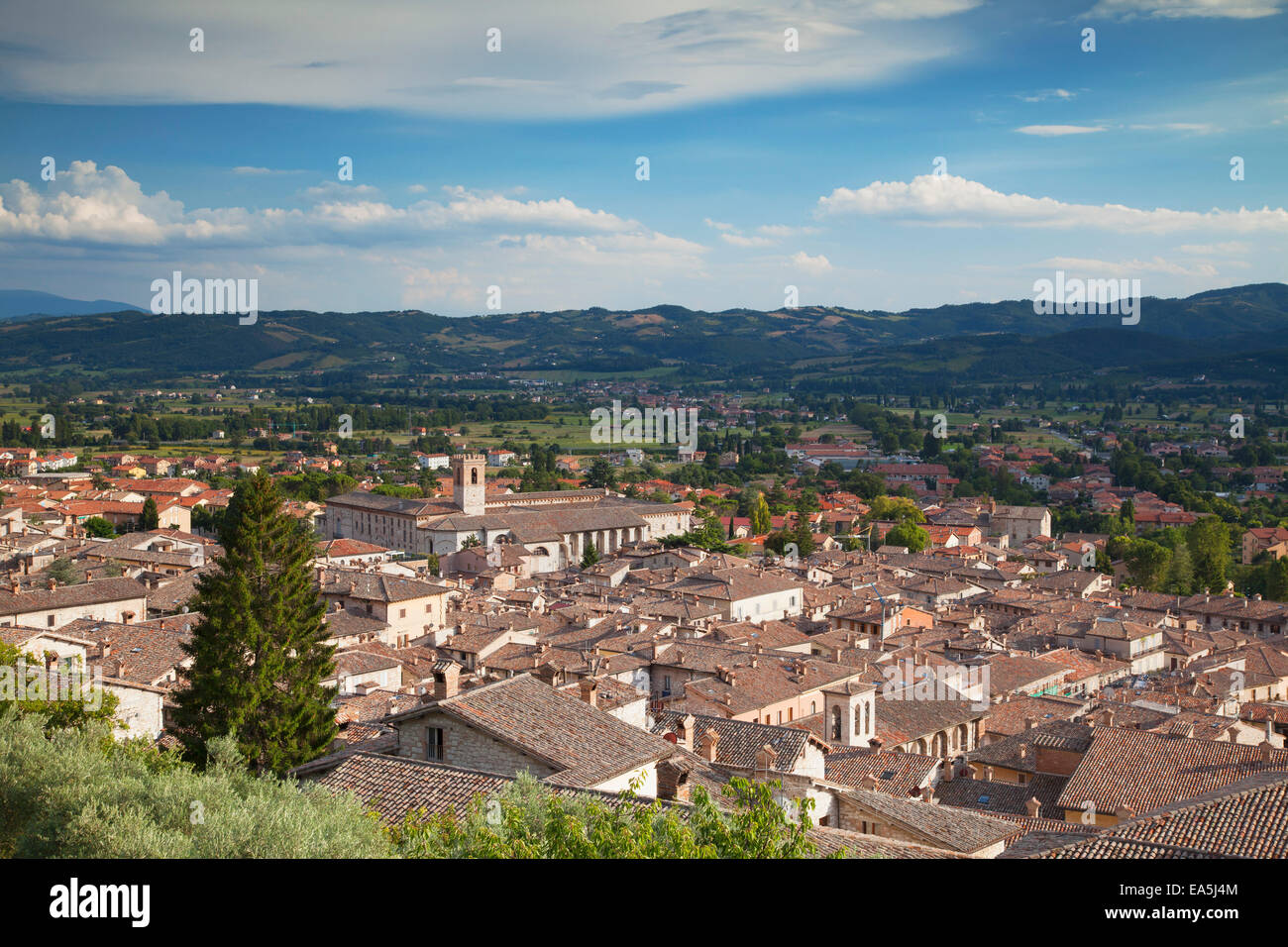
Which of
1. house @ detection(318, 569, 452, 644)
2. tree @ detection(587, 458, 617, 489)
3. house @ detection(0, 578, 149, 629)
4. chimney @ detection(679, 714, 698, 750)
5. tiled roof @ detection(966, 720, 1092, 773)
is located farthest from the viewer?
tree @ detection(587, 458, 617, 489)

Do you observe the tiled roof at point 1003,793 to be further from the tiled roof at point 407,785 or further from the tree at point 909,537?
the tree at point 909,537

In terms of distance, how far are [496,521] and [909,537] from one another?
24.7 m

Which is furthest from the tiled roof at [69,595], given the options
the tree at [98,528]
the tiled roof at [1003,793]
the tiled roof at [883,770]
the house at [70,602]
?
the tree at [98,528]

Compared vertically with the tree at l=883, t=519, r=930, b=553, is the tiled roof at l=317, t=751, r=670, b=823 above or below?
above

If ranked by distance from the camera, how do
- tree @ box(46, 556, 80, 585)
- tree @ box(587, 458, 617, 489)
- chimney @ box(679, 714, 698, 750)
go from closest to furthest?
chimney @ box(679, 714, 698, 750)
tree @ box(46, 556, 80, 585)
tree @ box(587, 458, 617, 489)

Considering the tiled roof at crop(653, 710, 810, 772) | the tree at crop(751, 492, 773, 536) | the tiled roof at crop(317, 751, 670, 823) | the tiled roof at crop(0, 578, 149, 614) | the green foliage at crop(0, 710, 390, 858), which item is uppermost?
the green foliage at crop(0, 710, 390, 858)

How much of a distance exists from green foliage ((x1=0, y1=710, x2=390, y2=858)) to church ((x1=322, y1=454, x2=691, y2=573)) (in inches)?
2117

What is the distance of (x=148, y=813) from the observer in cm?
775

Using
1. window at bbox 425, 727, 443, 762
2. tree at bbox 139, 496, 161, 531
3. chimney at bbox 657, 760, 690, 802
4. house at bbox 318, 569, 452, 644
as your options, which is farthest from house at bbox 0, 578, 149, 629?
tree at bbox 139, 496, 161, 531

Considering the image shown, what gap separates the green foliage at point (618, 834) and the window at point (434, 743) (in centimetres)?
410

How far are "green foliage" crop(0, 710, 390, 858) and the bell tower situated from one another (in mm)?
59511

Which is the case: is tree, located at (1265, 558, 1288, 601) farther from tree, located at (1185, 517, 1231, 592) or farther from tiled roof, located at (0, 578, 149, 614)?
tiled roof, located at (0, 578, 149, 614)

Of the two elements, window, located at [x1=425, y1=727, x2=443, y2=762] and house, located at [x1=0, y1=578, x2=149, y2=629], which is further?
house, located at [x1=0, y1=578, x2=149, y2=629]

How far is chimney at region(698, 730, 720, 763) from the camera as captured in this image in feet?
50.1
